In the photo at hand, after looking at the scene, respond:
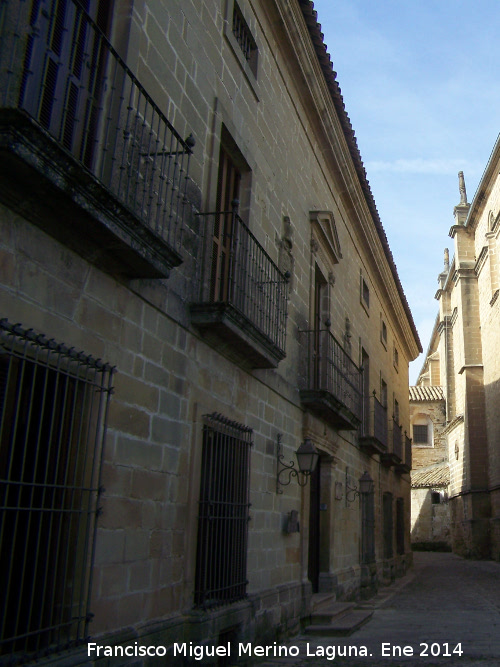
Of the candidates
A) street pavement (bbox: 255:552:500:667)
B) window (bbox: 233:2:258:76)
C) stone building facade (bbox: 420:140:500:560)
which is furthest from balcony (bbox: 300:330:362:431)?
stone building facade (bbox: 420:140:500:560)

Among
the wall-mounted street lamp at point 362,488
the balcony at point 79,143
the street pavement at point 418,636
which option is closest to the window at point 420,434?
the street pavement at point 418,636

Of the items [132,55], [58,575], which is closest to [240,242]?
[132,55]

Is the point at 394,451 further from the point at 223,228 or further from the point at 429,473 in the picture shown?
the point at 429,473

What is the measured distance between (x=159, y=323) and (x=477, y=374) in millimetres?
24174

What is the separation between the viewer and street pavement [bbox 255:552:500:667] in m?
6.52

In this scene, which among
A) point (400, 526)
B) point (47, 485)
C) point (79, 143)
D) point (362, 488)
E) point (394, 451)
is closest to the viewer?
point (47, 485)

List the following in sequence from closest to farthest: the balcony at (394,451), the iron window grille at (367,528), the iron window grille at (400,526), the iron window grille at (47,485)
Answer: the iron window grille at (47,485) < the iron window grille at (367,528) < the balcony at (394,451) < the iron window grille at (400,526)

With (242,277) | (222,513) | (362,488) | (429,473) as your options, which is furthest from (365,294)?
(429,473)

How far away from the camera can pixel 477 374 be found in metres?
27.0

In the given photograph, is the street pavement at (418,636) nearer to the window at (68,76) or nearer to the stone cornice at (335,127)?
the window at (68,76)

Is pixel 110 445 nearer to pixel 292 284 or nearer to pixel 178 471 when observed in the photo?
pixel 178 471

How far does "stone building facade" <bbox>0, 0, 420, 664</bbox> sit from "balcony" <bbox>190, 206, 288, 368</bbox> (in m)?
0.03

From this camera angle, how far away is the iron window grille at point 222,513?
5.45m

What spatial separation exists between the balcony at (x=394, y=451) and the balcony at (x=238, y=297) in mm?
9663
